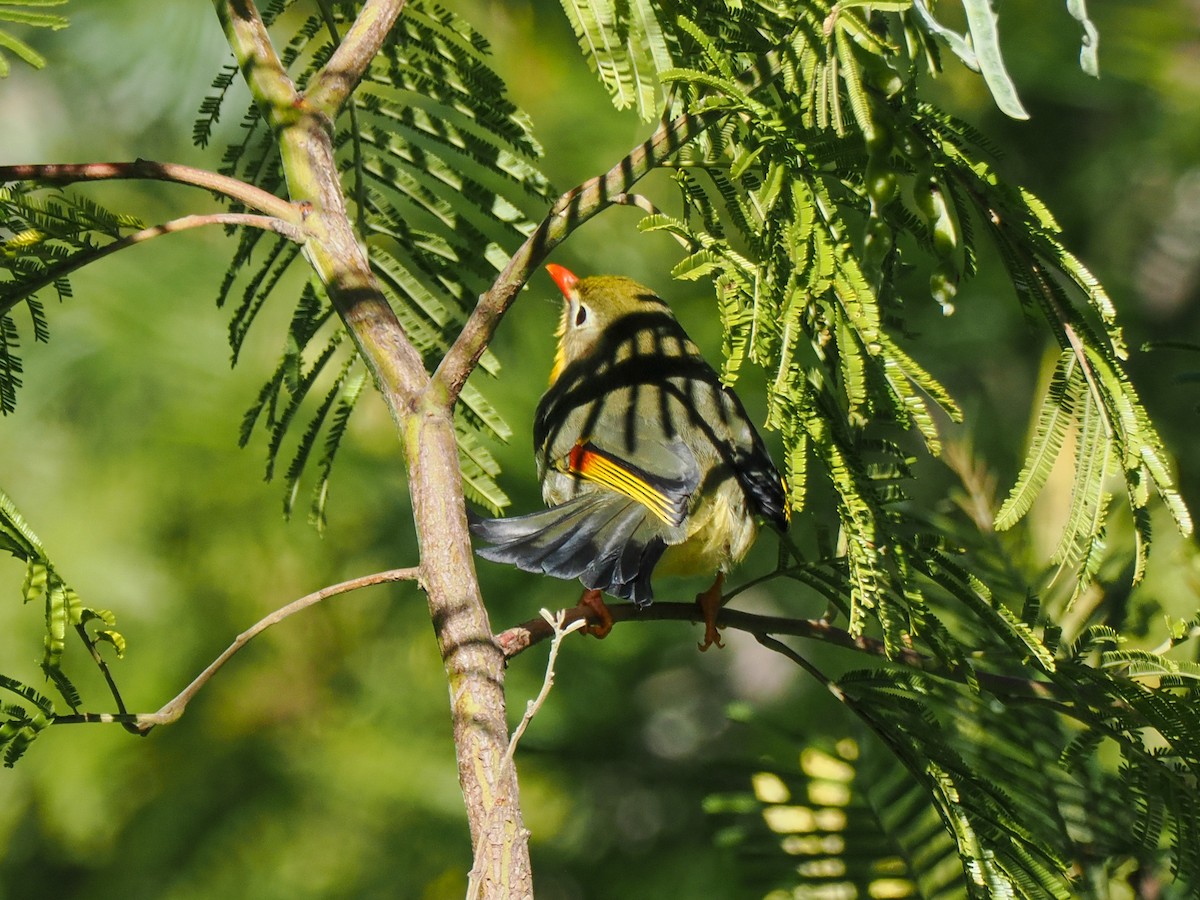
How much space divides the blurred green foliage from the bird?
1.06 ft

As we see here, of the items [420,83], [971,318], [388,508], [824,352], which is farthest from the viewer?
[971,318]

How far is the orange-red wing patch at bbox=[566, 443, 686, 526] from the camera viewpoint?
2254mm

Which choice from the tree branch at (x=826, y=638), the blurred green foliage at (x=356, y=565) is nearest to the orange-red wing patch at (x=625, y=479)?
the blurred green foliage at (x=356, y=565)

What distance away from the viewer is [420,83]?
1.75 metres

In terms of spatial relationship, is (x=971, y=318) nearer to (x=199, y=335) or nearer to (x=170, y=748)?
(x=199, y=335)

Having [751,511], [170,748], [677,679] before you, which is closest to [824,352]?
[751,511]

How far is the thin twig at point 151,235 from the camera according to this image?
123 cm

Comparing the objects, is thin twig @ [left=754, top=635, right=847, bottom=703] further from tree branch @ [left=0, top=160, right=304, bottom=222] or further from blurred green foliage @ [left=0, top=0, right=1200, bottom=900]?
tree branch @ [left=0, top=160, right=304, bottom=222]

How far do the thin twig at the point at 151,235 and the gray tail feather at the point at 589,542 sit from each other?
1.93 ft

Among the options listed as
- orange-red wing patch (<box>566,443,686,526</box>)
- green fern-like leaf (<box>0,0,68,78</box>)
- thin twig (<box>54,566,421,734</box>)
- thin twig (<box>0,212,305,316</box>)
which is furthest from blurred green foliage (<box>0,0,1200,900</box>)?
green fern-like leaf (<box>0,0,68,78</box>)

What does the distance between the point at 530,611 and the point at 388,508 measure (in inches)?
19.1

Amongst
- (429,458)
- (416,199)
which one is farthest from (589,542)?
(429,458)

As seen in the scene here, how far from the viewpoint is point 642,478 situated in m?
2.30

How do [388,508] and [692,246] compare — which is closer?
[692,246]
